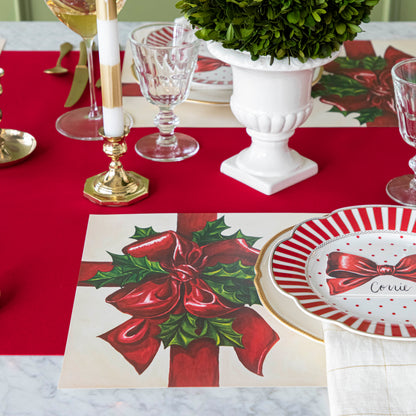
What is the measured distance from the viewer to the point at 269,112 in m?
0.99

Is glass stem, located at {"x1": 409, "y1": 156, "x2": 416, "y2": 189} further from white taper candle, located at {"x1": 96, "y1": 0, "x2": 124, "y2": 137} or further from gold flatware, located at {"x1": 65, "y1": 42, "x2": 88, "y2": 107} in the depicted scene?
gold flatware, located at {"x1": 65, "y1": 42, "x2": 88, "y2": 107}

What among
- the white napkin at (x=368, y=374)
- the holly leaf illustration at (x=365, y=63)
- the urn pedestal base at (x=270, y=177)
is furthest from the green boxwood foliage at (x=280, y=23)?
the holly leaf illustration at (x=365, y=63)

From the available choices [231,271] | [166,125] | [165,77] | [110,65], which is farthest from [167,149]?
[231,271]

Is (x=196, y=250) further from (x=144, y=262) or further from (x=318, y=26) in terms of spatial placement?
(x=318, y=26)

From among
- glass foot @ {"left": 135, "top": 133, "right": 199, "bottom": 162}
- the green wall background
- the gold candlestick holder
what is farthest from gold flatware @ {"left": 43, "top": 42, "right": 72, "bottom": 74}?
the green wall background

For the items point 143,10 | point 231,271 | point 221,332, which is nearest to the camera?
point 221,332

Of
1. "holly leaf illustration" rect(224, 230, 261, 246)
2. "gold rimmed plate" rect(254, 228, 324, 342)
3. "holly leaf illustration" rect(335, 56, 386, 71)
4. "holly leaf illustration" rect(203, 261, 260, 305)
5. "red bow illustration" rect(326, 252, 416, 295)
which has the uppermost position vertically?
"holly leaf illustration" rect(335, 56, 386, 71)

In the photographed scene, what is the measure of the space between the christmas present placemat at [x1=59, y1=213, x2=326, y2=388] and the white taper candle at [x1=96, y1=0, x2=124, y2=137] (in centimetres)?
14

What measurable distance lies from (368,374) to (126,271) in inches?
13.3

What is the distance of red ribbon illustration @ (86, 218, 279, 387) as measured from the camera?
27.4 inches

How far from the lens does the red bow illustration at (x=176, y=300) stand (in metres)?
0.72

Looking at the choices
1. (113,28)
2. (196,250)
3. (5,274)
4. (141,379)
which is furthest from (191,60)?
(141,379)

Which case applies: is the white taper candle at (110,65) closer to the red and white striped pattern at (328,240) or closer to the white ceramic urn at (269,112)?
the white ceramic urn at (269,112)

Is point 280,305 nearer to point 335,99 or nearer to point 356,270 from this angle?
point 356,270
